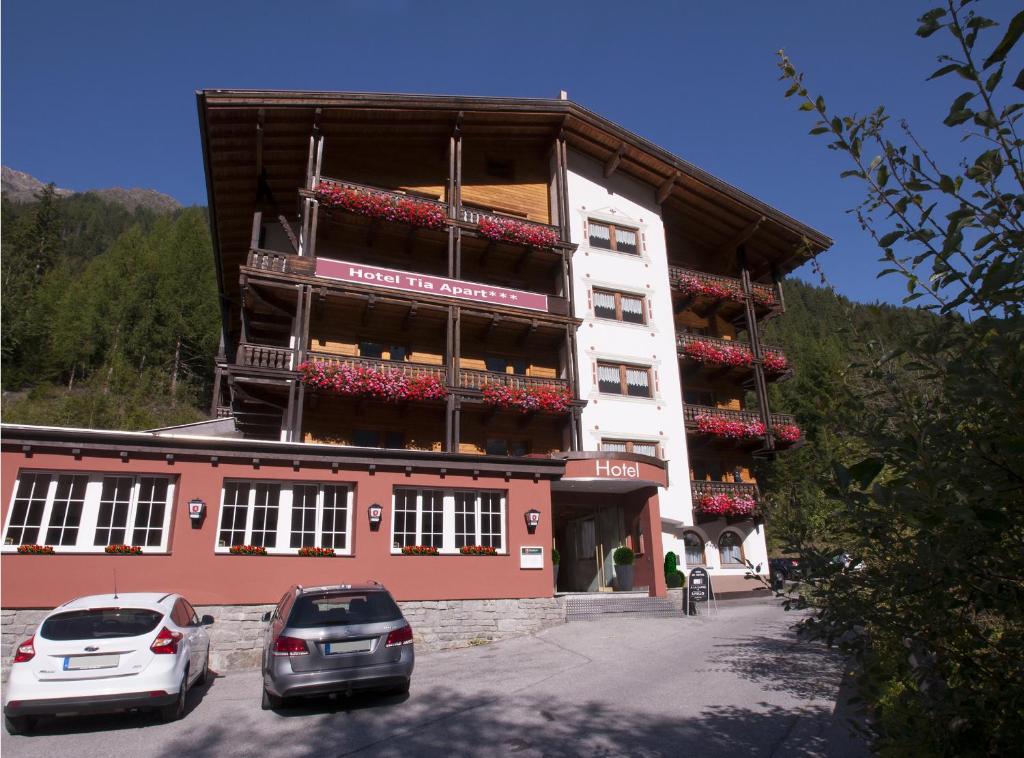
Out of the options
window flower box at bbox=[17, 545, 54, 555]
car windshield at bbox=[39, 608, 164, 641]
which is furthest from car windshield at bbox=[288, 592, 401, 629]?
window flower box at bbox=[17, 545, 54, 555]

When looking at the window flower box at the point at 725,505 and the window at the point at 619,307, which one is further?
the window at the point at 619,307

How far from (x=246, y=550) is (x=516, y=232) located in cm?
1593

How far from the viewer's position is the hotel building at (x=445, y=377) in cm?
1428

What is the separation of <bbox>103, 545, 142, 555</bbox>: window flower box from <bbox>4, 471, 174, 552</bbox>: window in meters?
0.18

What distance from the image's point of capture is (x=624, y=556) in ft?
71.0

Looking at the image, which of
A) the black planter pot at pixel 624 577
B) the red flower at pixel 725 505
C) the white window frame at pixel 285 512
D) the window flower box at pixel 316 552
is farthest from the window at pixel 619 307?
the window flower box at pixel 316 552

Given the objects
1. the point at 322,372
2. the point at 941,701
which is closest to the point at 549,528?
the point at 322,372

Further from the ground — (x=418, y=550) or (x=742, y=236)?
(x=742, y=236)

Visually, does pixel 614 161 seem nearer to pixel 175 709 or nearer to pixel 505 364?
pixel 505 364

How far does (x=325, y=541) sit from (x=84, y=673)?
24.5ft

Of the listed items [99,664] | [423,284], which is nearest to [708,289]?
[423,284]

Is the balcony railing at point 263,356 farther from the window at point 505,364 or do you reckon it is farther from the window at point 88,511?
the window at point 505,364

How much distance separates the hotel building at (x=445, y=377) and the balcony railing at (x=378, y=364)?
9 centimetres

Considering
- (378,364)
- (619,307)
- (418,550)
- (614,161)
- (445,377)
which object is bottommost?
(418,550)
